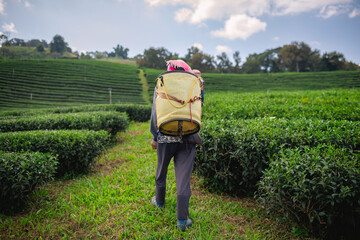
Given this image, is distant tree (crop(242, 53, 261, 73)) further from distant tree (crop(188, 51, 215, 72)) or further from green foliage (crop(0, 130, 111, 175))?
green foliage (crop(0, 130, 111, 175))

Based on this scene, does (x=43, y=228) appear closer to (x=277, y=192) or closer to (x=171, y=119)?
(x=171, y=119)

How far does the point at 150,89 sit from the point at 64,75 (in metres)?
14.4

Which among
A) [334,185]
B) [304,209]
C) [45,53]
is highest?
[45,53]

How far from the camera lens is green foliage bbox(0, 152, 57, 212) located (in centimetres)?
234

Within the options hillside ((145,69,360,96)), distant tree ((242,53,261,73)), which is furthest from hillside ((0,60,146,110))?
distant tree ((242,53,261,73))

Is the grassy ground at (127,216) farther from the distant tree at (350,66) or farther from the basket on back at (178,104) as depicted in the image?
the distant tree at (350,66)

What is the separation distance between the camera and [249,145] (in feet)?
8.51

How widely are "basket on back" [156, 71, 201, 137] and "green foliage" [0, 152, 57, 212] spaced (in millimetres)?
1949

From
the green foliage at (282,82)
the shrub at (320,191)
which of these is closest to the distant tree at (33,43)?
the green foliage at (282,82)

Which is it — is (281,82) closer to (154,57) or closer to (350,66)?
(350,66)

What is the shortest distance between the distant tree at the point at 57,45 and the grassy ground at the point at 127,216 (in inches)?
3192

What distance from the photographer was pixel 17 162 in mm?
2516

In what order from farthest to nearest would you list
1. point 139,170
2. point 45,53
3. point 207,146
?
point 45,53
point 139,170
point 207,146

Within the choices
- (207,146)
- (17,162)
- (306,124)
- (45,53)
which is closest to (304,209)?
(207,146)
